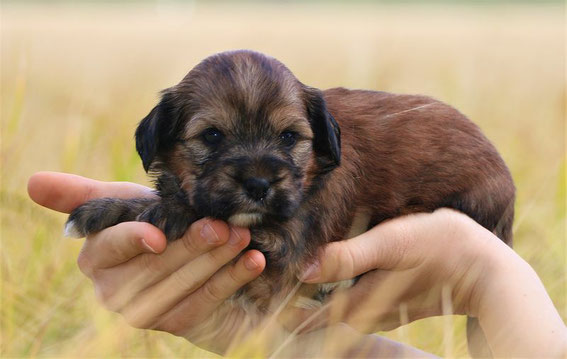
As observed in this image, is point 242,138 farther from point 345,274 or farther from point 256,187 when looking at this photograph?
point 345,274

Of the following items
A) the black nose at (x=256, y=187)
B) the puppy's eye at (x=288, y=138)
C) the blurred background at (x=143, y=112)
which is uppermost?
the puppy's eye at (x=288, y=138)

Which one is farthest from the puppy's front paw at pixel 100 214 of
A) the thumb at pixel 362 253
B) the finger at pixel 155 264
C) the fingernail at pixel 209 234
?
the thumb at pixel 362 253

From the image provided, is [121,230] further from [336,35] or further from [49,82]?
[336,35]

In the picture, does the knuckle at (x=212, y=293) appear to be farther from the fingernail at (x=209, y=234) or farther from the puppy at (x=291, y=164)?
the fingernail at (x=209, y=234)

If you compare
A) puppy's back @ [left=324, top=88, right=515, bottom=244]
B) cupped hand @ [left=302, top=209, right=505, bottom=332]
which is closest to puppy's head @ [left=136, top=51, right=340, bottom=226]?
puppy's back @ [left=324, top=88, right=515, bottom=244]

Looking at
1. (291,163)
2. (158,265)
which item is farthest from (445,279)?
(158,265)

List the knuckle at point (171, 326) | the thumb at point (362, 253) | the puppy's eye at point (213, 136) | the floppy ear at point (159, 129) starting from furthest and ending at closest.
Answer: the knuckle at point (171, 326) < the thumb at point (362, 253) < the floppy ear at point (159, 129) < the puppy's eye at point (213, 136)
